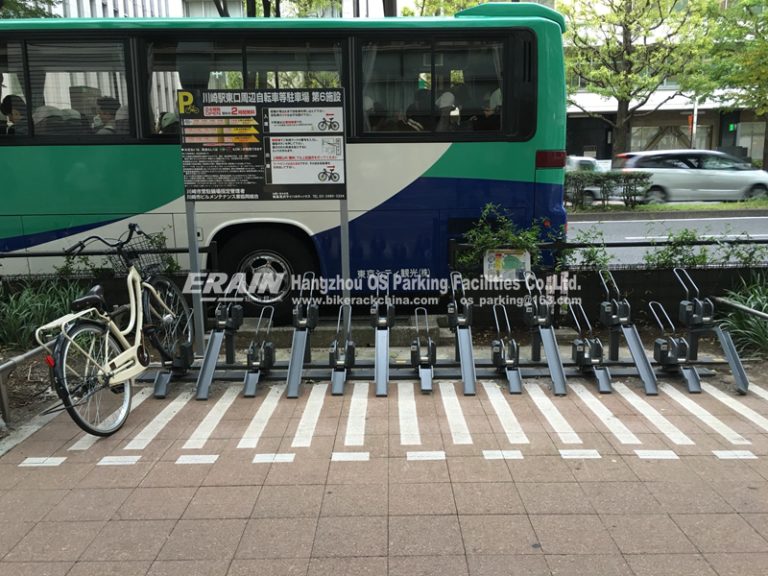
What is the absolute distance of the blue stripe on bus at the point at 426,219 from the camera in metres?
6.87

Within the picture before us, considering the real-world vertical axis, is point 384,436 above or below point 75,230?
below

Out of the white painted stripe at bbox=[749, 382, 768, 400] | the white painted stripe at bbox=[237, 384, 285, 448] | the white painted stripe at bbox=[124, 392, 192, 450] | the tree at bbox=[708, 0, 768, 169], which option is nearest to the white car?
the tree at bbox=[708, 0, 768, 169]

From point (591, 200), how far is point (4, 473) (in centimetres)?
1809

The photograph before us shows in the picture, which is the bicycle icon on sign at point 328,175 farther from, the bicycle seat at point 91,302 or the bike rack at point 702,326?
the bike rack at point 702,326

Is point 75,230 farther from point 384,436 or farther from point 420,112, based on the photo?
point 384,436

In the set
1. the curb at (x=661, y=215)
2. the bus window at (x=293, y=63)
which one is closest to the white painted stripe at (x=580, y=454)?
the bus window at (x=293, y=63)

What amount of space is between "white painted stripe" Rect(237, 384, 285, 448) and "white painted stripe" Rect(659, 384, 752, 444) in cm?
326

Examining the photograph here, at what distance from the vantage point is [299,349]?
5.50m

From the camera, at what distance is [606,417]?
15.3 ft

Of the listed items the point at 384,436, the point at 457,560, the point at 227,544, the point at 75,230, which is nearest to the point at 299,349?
the point at 384,436

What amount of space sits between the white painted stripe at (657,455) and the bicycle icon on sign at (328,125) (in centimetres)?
351

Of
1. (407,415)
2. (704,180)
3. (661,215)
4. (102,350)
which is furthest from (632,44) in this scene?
(102,350)

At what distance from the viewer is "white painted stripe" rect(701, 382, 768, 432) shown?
179 inches

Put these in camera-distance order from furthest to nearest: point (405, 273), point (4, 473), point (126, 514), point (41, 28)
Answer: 1. point (405, 273)
2. point (41, 28)
3. point (4, 473)
4. point (126, 514)
